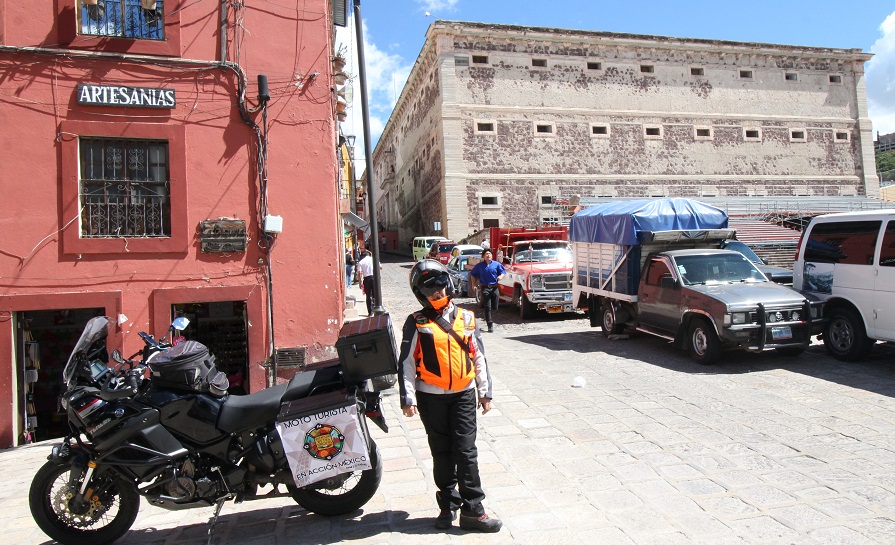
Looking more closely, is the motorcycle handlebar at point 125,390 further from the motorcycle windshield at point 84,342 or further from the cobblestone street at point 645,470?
the cobblestone street at point 645,470

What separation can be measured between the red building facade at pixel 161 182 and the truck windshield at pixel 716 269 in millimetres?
5721

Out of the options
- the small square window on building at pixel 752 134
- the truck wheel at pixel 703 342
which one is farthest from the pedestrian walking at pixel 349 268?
the small square window on building at pixel 752 134

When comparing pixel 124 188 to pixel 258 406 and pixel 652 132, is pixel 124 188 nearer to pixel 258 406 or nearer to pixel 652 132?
pixel 258 406

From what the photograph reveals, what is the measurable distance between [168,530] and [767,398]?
6.44 meters

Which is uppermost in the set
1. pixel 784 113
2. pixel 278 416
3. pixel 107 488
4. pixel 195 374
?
pixel 784 113

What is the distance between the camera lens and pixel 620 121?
37188 mm

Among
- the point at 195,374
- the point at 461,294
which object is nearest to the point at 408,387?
the point at 195,374

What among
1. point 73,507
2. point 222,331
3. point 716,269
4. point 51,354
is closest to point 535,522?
point 73,507

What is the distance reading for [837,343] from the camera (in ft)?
28.8

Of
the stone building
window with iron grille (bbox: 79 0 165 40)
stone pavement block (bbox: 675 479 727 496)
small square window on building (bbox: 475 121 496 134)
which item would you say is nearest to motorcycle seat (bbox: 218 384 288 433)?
stone pavement block (bbox: 675 479 727 496)

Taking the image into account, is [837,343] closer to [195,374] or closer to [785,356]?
[785,356]

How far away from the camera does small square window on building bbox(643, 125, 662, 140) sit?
37.5 meters

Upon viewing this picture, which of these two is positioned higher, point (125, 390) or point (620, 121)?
point (620, 121)

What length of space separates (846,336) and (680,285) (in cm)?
236
